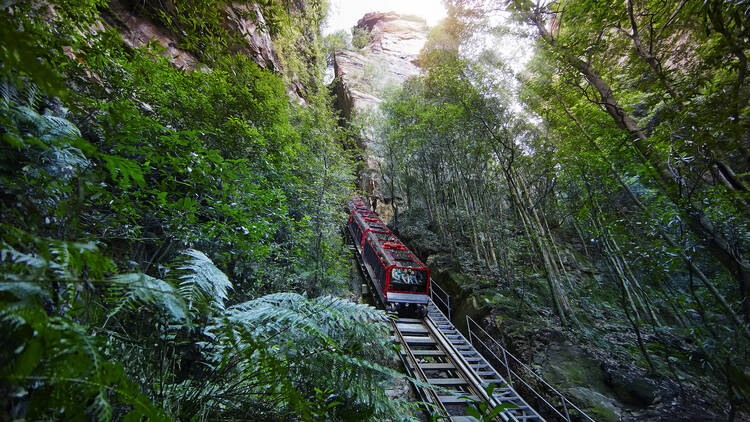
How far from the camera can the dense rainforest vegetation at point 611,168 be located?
10.3 feet

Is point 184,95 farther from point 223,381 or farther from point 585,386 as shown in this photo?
point 585,386

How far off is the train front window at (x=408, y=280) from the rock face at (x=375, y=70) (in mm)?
9187

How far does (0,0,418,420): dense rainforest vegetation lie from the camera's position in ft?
2.41

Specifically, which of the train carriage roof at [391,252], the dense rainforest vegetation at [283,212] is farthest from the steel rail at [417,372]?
the train carriage roof at [391,252]

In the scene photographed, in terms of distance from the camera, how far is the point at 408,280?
844 cm

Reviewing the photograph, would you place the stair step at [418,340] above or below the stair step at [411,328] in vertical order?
below

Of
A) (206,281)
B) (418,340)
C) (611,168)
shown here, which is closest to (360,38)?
(611,168)

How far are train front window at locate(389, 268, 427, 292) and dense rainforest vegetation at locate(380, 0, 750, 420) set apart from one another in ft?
6.91

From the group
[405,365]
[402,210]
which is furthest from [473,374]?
[402,210]

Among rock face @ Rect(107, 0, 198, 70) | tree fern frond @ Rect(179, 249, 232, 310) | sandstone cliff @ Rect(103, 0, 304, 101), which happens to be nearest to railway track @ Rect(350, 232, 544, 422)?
tree fern frond @ Rect(179, 249, 232, 310)

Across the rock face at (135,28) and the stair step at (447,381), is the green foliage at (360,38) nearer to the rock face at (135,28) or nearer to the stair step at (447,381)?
the rock face at (135,28)

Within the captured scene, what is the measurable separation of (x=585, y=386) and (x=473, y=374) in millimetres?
2163

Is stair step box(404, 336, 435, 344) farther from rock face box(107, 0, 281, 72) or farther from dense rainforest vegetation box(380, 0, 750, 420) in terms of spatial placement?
rock face box(107, 0, 281, 72)

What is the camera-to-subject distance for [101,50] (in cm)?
247
